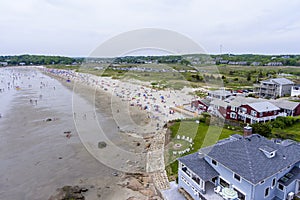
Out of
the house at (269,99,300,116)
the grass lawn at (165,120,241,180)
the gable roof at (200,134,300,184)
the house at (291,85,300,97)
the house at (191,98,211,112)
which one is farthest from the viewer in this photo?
the house at (291,85,300,97)

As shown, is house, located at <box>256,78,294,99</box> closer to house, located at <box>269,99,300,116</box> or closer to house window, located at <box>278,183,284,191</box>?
house, located at <box>269,99,300,116</box>

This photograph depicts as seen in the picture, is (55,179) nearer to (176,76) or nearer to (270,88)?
(270,88)

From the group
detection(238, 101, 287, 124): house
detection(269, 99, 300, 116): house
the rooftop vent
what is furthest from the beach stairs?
detection(269, 99, 300, 116): house

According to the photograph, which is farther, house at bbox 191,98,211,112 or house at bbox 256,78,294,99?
house at bbox 256,78,294,99

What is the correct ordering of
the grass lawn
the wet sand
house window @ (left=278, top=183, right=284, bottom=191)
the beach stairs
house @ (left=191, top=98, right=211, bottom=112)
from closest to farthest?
1. house window @ (left=278, top=183, right=284, bottom=191)
2. the beach stairs
3. the wet sand
4. the grass lawn
5. house @ (left=191, top=98, right=211, bottom=112)

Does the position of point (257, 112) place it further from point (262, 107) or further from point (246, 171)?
point (246, 171)

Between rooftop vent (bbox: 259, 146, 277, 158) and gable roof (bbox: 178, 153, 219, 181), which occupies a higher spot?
rooftop vent (bbox: 259, 146, 277, 158)

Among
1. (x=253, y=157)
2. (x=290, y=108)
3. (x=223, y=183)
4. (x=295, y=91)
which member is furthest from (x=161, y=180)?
(x=295, y=91)
